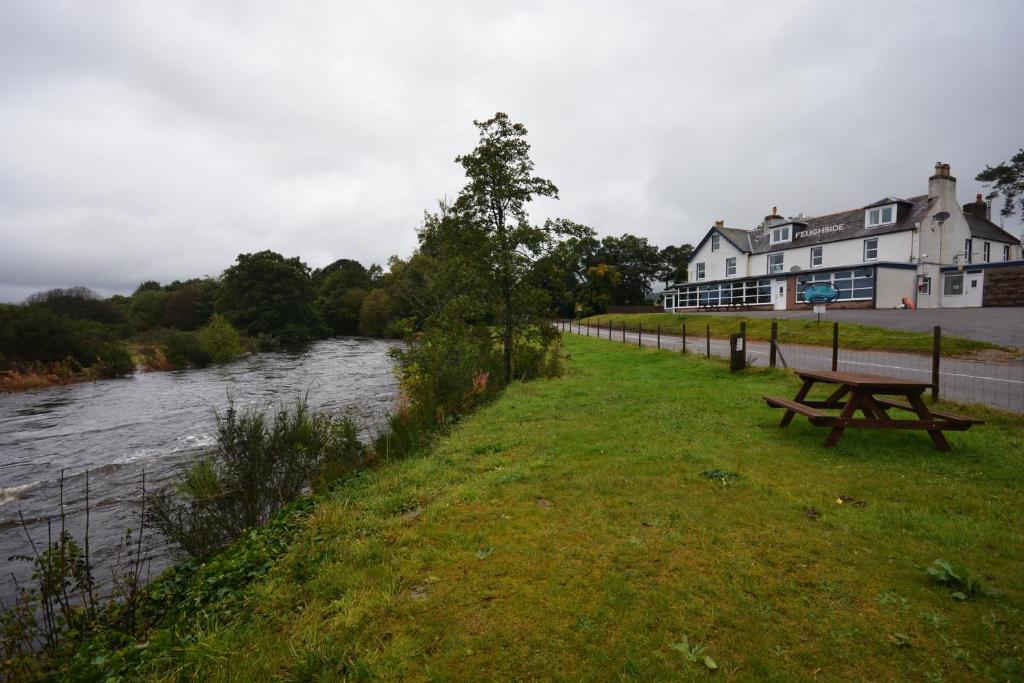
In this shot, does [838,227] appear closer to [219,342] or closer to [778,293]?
[778,293]

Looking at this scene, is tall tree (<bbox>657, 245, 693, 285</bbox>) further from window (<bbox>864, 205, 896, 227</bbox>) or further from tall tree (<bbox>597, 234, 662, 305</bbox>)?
window (<bbox>864, 205, 896, 227</bbox>)

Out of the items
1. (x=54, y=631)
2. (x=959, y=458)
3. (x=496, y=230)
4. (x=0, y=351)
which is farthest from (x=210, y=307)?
(x=959, y=458)

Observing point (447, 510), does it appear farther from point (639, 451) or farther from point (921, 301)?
point (921, 301)

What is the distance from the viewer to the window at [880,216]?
3572 centimetres

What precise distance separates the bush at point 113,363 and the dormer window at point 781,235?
49.7 meters

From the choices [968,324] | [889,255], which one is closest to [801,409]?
[968,324]

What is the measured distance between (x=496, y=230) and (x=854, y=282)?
3389 cm

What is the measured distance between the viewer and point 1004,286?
1217 inches

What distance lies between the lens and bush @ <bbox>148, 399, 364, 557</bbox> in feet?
18.7

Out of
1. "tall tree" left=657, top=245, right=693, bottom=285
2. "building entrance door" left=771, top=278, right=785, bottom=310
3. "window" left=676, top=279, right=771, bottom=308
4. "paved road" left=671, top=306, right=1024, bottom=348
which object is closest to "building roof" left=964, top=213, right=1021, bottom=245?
"building entrance door" left=771, top=278, right=785, bottom=310

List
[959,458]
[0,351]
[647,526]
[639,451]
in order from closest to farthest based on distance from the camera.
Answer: [647,526]
[959,458]
[639,451]
[0,351]

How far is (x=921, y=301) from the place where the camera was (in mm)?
33906

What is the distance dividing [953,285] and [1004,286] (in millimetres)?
3169

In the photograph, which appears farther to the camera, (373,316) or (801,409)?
(373,316)
